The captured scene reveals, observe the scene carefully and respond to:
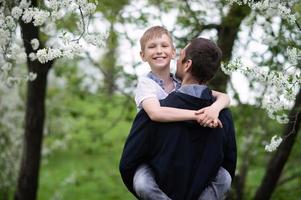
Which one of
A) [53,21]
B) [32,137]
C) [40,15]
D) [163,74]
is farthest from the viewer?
[32,137]

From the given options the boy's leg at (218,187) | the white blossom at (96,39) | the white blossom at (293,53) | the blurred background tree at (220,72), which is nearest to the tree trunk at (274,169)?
the blurred background tree at (220,72)

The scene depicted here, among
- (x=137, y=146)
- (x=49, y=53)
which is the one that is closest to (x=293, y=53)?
(x=137, y=146)

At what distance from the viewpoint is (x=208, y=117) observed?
10.6 feet

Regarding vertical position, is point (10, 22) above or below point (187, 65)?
above

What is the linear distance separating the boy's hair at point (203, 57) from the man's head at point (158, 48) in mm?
190

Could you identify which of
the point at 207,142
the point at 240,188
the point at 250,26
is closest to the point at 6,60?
the point at 207,142

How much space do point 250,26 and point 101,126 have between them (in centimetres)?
417

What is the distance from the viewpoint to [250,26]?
661cm

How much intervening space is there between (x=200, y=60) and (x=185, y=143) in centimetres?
42

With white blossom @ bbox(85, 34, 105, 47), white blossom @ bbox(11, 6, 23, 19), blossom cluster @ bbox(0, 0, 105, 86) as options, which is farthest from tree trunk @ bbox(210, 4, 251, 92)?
white blossom @ bbox(11, 6, 23, 19)

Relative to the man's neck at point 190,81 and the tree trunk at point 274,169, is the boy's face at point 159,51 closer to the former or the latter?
the man's neck at point 190,81

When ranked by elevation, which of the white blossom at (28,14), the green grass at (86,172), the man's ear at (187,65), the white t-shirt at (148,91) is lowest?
the green grass at (86,172)

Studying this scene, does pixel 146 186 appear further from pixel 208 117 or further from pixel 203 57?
pixel 203 57

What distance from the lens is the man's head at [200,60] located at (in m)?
3.31
